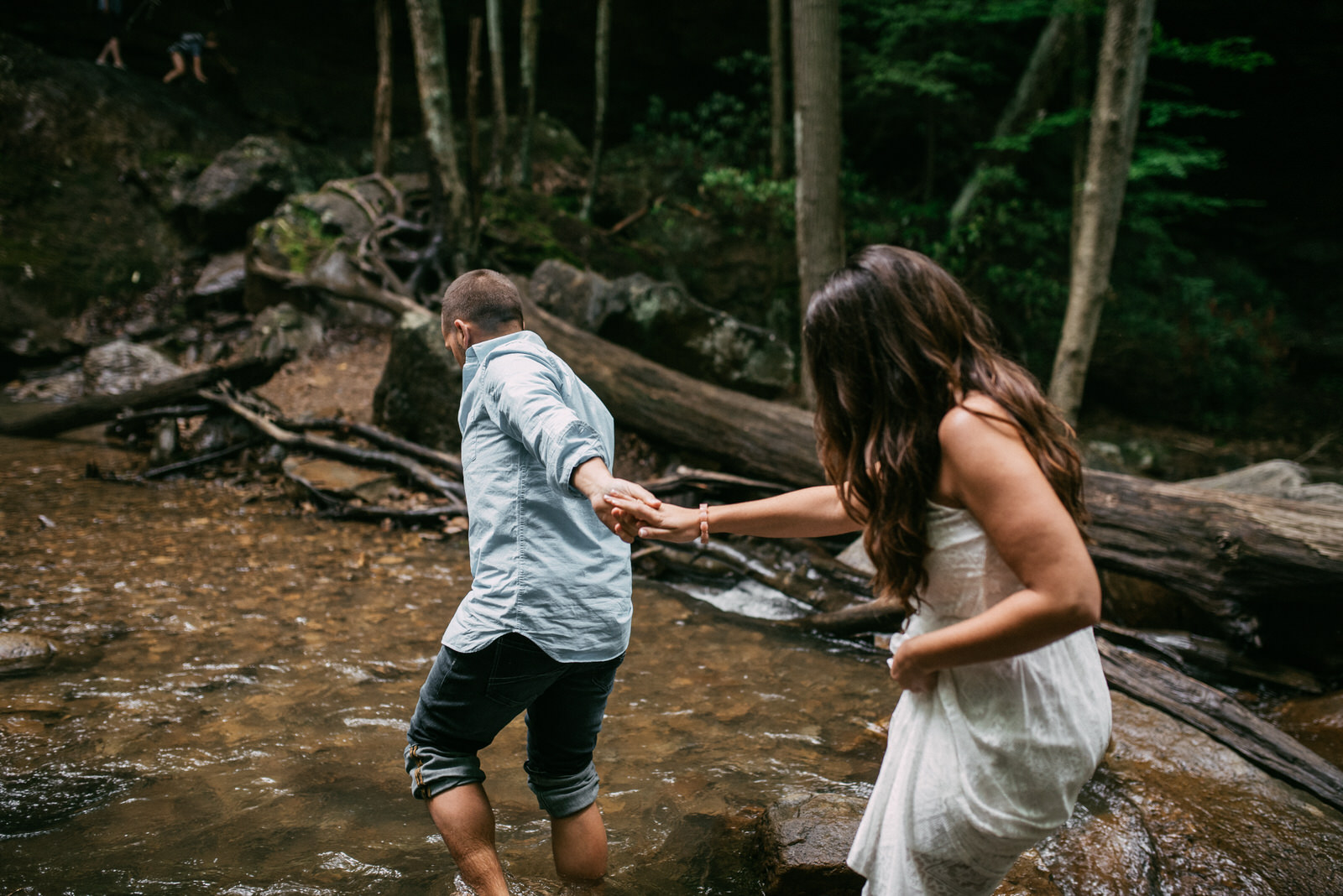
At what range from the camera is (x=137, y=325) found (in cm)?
1153

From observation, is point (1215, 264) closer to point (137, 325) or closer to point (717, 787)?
point (717, 787)

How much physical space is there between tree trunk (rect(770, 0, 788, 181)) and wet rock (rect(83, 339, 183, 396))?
31.8 feet

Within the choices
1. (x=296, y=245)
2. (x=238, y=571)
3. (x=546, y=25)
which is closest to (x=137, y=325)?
(x=296, y=245)

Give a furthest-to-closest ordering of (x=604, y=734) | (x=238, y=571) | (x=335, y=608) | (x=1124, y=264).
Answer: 1. (x=1124, y=264)
2. (x=238, y=571)
3. (x=335, y=608)
4. (x=604, y=734)

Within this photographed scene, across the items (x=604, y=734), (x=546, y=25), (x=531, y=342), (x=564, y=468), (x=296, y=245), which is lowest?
(x=604, y=734)

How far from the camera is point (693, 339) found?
7.68m

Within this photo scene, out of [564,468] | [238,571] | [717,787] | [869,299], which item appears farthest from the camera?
[238,571]

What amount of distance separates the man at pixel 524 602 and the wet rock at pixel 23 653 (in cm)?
279

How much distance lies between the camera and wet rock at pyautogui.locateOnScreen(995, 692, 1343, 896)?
2471mm

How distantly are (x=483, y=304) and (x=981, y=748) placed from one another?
1.70 m

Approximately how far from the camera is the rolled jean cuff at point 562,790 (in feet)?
7.04

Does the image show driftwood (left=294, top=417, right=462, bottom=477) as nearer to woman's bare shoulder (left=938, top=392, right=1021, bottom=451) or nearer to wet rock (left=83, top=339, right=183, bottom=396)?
wet rock (left=83, top=339, right=183, bottom=396)

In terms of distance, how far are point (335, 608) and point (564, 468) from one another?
348 cm

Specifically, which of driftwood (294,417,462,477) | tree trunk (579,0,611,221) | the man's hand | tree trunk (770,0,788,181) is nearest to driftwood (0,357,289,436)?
driftwood (294,417,462,477)
